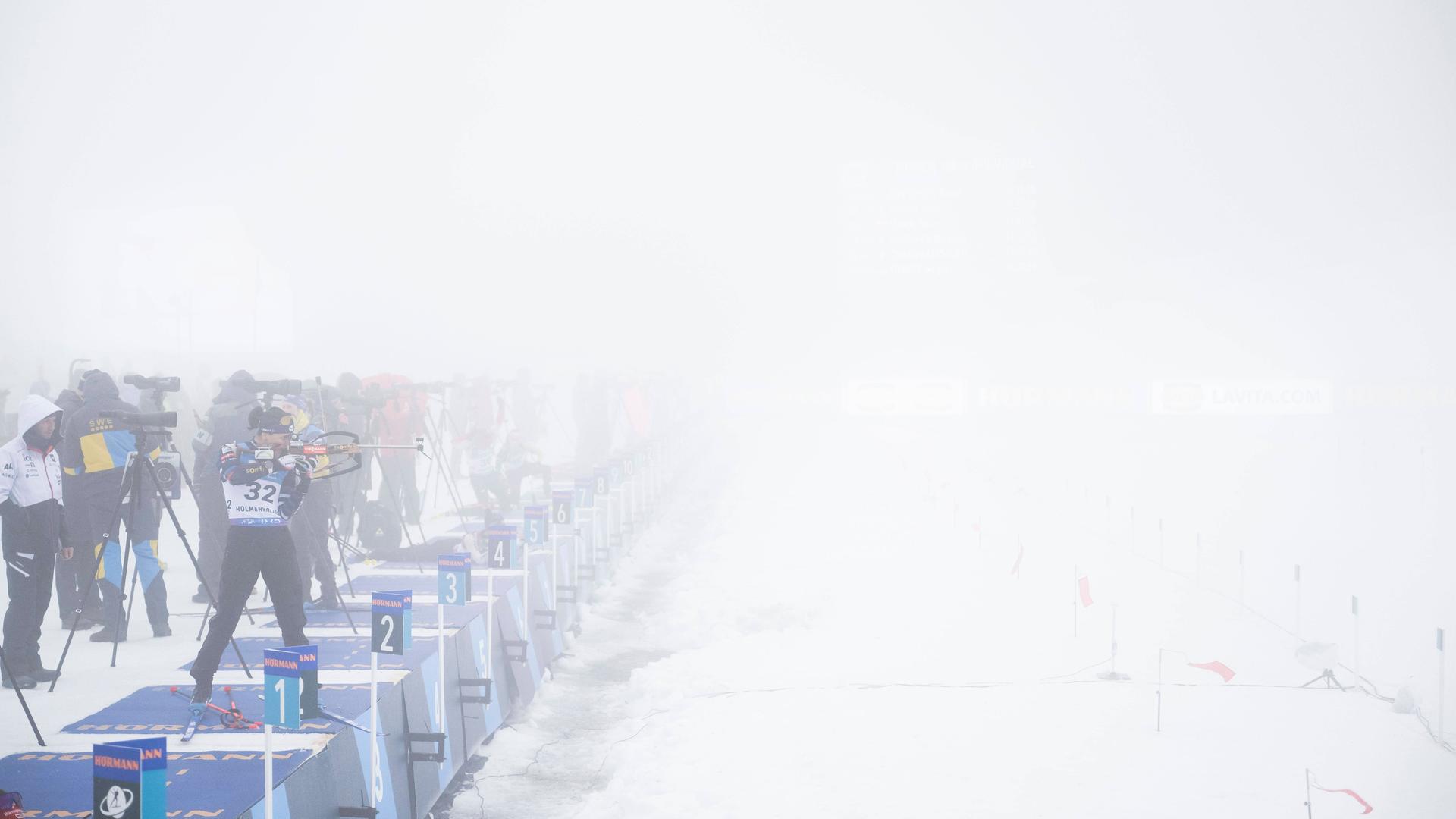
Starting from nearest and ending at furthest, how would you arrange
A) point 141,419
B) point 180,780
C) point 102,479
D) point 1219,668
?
point 180,780 → point 141,419 → point 102,479 → point 1219,668

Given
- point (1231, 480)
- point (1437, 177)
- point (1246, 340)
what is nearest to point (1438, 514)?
point (1231, 480)

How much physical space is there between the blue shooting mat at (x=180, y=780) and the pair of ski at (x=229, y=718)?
0.16m

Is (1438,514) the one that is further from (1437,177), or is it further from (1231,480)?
(1437,177)

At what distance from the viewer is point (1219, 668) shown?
27.6 feet

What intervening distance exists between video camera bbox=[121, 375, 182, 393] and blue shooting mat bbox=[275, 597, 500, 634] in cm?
196

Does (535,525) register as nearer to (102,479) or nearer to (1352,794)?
(102,479)

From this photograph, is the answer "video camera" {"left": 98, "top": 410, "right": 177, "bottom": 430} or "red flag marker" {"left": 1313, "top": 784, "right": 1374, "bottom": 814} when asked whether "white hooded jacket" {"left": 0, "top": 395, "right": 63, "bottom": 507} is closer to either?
"video camera" {"left": 98, "top": 410, "right": 177, "bottom": 430}

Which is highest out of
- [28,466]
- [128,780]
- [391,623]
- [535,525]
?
[28,466]

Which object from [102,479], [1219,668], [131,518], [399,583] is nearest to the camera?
[131,518]

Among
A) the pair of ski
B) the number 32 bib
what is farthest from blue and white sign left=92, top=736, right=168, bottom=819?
the number 32 bib

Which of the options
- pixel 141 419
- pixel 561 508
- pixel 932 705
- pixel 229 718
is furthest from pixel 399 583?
pixel 932 705

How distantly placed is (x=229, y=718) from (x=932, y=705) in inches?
203

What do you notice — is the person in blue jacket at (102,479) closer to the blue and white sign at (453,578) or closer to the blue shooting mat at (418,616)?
the blue shooting mat at (418,616)

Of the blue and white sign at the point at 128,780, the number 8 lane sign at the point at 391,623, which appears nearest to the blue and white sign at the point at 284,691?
the blue and white sign at the point at 128,780
